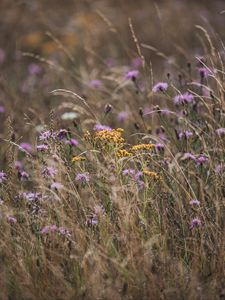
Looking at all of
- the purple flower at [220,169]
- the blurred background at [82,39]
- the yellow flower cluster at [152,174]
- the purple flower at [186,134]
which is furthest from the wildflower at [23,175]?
the blurred background at [82,39]

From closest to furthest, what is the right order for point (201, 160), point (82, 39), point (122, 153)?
point (122, 153), point (201, 160), point (82, 39)

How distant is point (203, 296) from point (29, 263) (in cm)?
76

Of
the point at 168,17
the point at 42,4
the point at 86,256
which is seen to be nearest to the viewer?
the point at 86,256

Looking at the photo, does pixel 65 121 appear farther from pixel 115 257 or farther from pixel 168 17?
pixel 168 17

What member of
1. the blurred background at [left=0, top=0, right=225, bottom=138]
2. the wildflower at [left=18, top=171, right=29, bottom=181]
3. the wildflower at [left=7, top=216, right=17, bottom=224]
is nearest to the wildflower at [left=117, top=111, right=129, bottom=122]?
the blurred background at [left=0, top=0, right=225, bottom=138]

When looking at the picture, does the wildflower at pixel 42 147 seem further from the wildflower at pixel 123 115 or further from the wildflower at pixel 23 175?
the wildflower at pixel 123 115

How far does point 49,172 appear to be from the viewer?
273 centimetres

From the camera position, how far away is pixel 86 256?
231 cm

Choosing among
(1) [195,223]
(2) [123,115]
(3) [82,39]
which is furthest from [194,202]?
(3) [82,39]

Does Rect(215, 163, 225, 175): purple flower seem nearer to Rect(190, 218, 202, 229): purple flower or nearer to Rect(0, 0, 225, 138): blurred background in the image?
Rect(190, 218, 202, 229): purple flower

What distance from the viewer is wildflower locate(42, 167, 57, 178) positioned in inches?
106

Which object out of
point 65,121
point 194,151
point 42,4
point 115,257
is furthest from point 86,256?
point 42,4

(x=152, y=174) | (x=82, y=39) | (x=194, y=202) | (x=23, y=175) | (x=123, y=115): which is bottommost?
(x=82, y=39)

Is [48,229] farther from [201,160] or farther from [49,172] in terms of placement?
[201,160]
